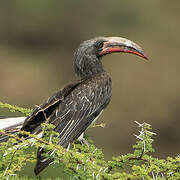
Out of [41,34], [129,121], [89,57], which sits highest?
[89,57]

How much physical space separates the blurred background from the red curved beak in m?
5.60

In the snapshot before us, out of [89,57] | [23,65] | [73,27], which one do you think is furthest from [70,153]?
[73,27]

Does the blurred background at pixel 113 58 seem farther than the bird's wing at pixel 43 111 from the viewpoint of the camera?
Yes

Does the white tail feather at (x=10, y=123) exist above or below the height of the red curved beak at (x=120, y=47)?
below

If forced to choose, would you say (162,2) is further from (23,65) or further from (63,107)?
(63,107)

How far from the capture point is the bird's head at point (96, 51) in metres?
5.79

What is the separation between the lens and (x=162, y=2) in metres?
14.8

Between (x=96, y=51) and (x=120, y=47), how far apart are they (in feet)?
0.81

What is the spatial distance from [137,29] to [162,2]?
56.3 inches

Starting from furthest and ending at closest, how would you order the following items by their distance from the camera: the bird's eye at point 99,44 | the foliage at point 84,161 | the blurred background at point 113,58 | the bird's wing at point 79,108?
1. the blurred background at point 113,58
2. the bird's eye at point 99,44
3. the bird's wing at point 79,108
4. the foliage at point 84,161

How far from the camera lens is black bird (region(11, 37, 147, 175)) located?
469 cm

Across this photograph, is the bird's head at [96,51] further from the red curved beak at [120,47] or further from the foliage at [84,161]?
the foliage at [84,161]

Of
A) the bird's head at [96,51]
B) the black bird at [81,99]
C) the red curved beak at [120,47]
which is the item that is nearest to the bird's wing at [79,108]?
the black bird at [81,99]

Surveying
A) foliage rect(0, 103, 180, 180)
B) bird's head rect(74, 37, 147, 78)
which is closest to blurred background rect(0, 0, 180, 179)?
bird's head rect(74, 37, 147, 78)
